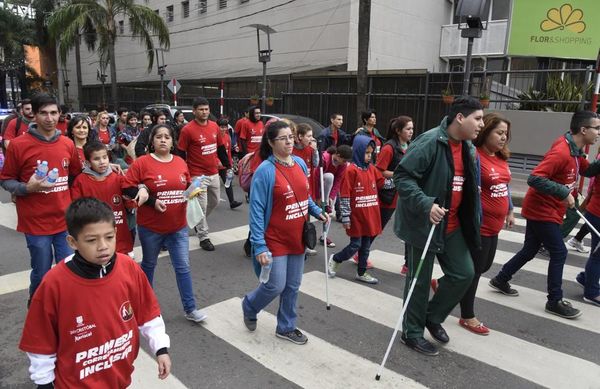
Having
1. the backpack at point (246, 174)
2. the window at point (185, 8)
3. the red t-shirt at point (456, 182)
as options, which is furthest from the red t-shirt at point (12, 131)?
the window at point (185, 8)

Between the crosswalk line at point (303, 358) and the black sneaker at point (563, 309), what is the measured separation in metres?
2.14

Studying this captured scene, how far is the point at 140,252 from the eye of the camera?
6.36 m

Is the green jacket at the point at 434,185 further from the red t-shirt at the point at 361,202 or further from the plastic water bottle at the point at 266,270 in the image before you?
the red t-shirt at the point at 361,202

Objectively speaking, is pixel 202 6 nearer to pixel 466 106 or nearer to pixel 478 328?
pixel 466 106

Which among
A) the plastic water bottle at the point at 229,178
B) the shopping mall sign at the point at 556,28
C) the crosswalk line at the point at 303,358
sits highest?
the shopping mall sign at the point at 556,28

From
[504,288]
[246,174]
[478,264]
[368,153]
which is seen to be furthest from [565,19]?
[246,174]

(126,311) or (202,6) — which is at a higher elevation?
(202,6)

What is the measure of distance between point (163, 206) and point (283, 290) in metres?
1.26

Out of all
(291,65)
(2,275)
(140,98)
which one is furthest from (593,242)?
(140,98)

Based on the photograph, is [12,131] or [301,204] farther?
[12,131]

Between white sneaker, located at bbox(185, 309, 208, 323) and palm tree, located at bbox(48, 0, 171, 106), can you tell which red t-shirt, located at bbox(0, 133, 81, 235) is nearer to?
white sneaker, located at bbox(185, 309, 208, 323)

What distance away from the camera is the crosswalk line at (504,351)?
11.8ft

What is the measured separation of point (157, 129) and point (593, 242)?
4.66 m

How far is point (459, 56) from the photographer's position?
25.9 m
